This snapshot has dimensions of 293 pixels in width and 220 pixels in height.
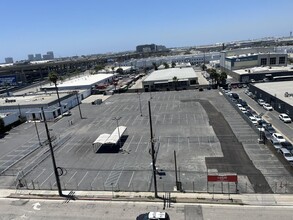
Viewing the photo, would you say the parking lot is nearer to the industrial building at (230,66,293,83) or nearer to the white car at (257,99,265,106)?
the white car at (257,99,265,106)

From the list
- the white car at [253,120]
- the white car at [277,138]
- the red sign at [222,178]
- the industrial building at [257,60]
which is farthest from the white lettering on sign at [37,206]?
the industrial building at [257,60]

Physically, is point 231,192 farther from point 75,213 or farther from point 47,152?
point 47,152

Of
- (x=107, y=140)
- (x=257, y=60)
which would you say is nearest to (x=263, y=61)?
(x=257, y=60)

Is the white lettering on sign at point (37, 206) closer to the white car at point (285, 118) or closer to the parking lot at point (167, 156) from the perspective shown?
the parking lot at point (167, 156)

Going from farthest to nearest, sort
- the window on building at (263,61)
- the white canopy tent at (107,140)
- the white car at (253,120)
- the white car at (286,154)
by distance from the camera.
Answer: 1. the window on building at (263,61)
2. the white car at (253,120)
3. the white canopy tent at (107,140)
4. the white car at (286,154)

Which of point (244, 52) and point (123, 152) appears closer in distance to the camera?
point (123, 152)

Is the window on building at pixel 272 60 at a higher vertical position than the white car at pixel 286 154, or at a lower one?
higher

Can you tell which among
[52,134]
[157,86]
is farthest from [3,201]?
[157,86]
